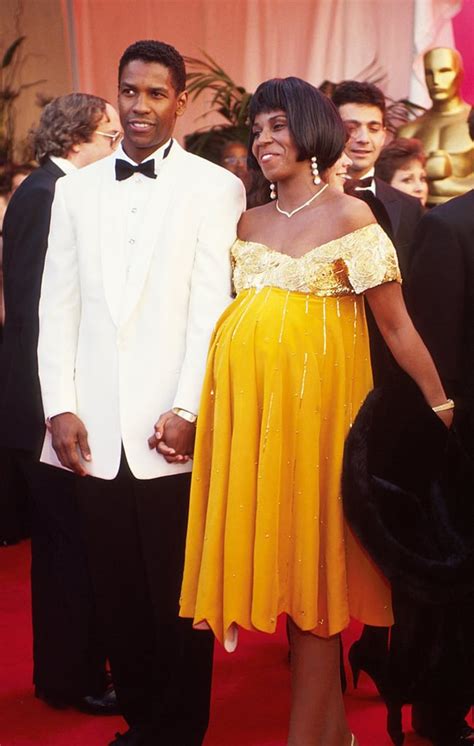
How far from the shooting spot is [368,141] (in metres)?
4.27

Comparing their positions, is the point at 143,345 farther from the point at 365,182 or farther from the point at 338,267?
the point at 365,182

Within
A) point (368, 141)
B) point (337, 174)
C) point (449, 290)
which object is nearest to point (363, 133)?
point (368, 141)

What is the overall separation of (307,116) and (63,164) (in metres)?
0.99

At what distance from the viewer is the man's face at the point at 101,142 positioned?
3412 millimetres

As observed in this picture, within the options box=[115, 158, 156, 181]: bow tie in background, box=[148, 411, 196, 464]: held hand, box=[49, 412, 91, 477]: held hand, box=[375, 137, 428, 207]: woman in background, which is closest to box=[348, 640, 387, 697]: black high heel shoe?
box=[148, 411, 196, 464]: held hand

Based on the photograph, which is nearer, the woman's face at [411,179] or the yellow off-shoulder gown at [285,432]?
the yellow off-shoulder gown at [285,432]

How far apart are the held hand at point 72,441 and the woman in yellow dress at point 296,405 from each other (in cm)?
30

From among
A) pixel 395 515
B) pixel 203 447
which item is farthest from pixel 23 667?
pixel 395 515

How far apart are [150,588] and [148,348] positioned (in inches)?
23.4

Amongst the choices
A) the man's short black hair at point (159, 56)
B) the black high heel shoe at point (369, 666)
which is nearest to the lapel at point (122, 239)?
the man's short black hair at point (159, 56)

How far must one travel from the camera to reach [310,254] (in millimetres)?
2561

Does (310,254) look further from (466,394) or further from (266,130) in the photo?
(466,394)

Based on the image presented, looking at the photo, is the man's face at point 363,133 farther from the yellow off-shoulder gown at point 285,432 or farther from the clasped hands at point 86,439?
the clasped hands at point 86,439

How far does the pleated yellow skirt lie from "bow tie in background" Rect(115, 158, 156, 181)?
1.29ft
